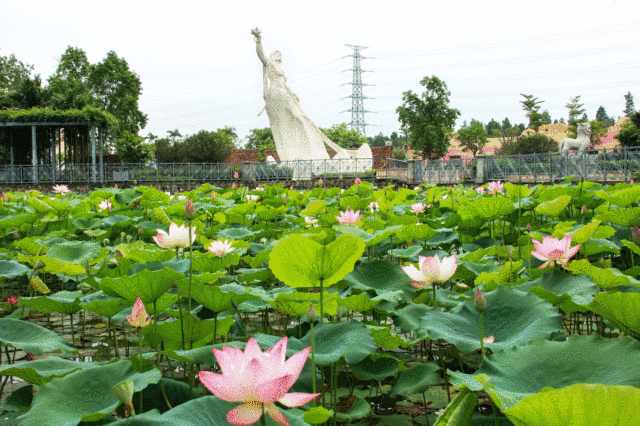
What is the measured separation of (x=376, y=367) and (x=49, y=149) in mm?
24559

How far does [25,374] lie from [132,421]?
455 mm

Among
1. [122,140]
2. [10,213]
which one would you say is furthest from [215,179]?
[10,213]

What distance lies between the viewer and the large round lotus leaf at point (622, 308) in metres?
1.07

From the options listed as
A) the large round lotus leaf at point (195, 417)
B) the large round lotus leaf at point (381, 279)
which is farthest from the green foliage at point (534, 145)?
the large round lotus leaf at point (195, 417)

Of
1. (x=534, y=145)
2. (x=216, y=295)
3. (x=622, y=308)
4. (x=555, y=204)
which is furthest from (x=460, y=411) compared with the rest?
(x=534, y=145)

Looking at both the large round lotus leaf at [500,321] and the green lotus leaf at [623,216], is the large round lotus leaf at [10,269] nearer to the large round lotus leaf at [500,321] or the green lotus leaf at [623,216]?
the large round lotus leaf at [500,321]

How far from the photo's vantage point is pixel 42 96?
76.9 ft

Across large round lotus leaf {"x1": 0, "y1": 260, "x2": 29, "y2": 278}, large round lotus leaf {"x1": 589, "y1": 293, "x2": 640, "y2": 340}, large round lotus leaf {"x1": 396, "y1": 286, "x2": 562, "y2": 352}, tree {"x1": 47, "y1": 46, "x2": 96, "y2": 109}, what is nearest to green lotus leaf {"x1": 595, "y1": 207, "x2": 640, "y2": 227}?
large round lotus leaf {"x1": 396, "y1": 286, "x2": 562, "y2": 352}

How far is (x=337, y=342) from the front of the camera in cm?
137

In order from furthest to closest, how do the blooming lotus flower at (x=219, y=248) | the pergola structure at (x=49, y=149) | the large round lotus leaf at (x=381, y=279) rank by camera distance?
the pergola structure at (x=49, y=149)
the blooming lotus flower at (x=219, y=248)
the large round lotus leaf at (x=381, y=279)

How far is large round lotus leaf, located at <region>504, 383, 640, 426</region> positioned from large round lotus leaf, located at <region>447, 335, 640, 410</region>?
319mm

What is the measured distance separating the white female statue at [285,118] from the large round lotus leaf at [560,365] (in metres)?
19.0

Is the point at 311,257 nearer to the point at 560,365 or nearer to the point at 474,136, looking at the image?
the point at 560,365

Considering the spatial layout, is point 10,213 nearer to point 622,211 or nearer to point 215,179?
point 622,211
